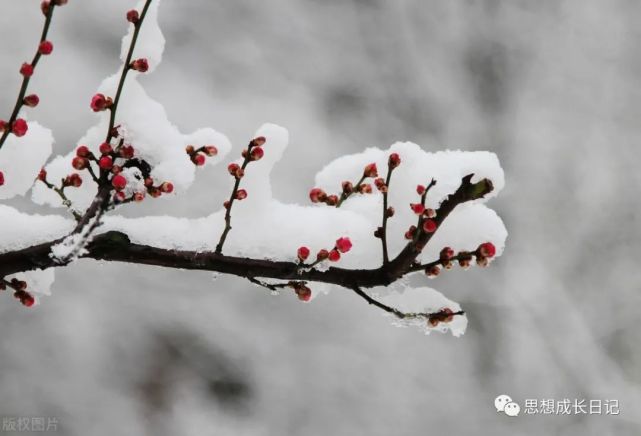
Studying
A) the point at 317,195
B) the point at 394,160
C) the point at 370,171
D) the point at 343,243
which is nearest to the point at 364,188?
the point at 370,171

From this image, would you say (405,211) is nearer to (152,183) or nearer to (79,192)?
(152,183)

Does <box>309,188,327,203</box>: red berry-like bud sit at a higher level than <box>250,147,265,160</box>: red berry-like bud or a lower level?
higher

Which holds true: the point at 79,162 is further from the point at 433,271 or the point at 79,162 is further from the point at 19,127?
the point at 433,271

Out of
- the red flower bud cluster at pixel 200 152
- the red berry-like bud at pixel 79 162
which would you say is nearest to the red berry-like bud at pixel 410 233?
the red flower bud cluster at pixel 200 152

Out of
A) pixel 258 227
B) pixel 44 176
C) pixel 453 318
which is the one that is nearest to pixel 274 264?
pixel 258 227

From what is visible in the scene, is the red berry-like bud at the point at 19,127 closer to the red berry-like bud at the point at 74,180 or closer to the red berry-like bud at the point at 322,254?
the red berry-like bud at the point at 74,180

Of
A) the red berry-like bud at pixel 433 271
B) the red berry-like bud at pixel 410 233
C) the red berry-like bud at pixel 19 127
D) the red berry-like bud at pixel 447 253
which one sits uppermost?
the red berry-like bud at pixel 410 233

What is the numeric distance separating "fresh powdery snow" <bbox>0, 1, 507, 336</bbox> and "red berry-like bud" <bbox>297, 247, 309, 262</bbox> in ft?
0.28

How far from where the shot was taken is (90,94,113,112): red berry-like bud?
2.30 meters

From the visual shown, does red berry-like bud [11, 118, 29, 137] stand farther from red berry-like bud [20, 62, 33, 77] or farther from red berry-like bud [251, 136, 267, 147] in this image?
red berry-like bud [251, 136, 267, 147]

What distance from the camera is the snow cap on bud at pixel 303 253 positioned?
2.35 meters

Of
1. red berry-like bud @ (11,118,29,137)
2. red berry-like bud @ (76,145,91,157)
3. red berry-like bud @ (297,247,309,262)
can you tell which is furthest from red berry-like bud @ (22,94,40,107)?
red berry-like bud @ (297,247,309,262)

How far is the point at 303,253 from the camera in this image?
2.36 m

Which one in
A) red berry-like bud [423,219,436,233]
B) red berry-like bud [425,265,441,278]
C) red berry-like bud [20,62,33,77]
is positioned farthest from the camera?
Answer: red berry-like bud [425,265,441,278]
